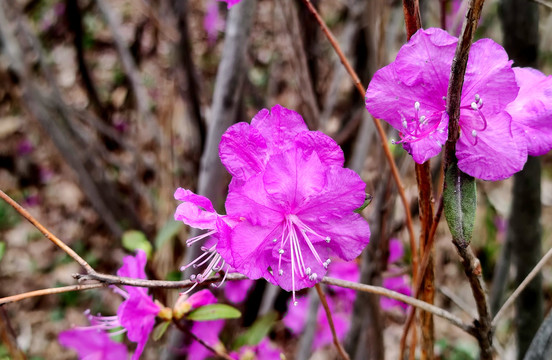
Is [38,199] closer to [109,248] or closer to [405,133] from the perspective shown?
[109,248]

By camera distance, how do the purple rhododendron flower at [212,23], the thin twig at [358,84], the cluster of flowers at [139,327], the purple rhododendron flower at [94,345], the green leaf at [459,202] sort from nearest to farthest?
the green leaf at [459,202] < the thin twig at [358,84] < the cluster of flowers at [139,327] < the purple rhododendron flower at [94,345] < the purple rhododendron flower at [212,23]

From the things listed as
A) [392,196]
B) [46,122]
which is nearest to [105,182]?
[46,122]

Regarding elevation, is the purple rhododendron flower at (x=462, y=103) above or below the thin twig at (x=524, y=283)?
above

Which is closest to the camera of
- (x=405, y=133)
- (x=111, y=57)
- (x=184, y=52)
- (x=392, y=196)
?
(x=405, y=133)

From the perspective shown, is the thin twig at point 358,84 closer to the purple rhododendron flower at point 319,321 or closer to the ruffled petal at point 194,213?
the ruffled petal at point 194,213

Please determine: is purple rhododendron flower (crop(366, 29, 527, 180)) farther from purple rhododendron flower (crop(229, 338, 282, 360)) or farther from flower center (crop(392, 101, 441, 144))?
purple rhododendron flower (crop(229, 338, 282, 360))

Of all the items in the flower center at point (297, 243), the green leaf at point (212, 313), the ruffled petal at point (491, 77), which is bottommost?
the green leaf at point (212, 313)

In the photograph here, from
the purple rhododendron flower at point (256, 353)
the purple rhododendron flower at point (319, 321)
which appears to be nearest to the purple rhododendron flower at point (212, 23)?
the purple rhododendron flower at point (319, 321)
